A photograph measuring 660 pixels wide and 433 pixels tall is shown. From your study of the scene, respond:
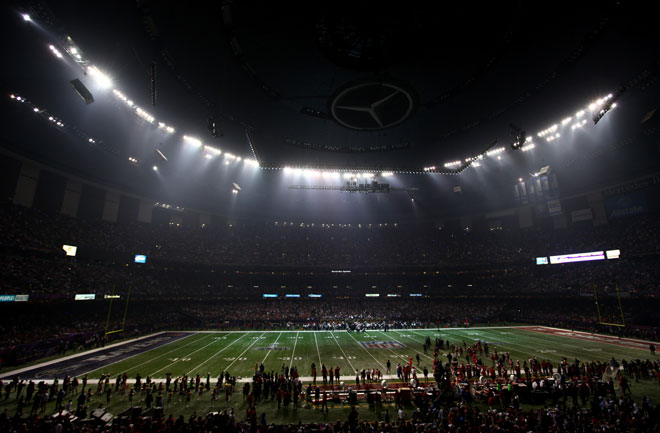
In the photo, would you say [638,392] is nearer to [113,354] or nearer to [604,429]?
[604,429]

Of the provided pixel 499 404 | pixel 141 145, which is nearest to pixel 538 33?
pixel 499 404

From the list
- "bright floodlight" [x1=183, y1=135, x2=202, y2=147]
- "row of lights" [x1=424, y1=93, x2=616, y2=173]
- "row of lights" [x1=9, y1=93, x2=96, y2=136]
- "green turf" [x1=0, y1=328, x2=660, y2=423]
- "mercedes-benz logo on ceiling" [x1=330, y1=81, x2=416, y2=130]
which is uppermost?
"row of lights" [x1=424, y1=93, x2=616, y2=173]

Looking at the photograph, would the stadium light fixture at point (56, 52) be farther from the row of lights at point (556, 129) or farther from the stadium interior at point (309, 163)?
the row of lights at point (556, 129)

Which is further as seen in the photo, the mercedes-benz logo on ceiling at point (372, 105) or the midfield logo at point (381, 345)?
the midfield logo at point (381, 345)

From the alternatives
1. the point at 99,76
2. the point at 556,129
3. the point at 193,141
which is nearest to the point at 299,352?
the point at 193,141

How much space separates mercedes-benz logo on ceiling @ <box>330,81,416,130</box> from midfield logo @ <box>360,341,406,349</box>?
2367cm

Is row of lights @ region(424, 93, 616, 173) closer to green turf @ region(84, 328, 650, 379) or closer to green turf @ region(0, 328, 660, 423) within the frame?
green turf @ region(84, 328, 650, 379)

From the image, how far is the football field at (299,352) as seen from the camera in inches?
969

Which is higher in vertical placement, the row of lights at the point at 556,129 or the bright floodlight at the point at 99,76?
the row of lights at the point at 556,129

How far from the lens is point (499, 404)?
17.1 metres

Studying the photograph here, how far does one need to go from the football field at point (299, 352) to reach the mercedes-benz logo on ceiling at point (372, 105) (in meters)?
19.4

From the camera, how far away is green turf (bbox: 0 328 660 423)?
17.2m

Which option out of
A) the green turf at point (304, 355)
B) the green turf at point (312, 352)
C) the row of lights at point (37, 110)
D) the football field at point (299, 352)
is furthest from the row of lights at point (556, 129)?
the row of lights at point (37, 110)

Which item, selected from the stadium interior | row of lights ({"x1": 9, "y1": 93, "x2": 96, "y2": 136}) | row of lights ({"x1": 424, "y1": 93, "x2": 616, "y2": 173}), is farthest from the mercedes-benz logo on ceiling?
row of lights ({"x1": 9, "y1": 93, "x2": 96, "y2": 136})
